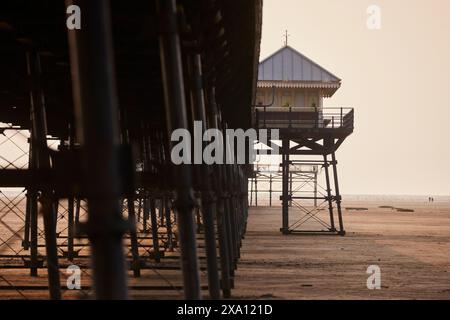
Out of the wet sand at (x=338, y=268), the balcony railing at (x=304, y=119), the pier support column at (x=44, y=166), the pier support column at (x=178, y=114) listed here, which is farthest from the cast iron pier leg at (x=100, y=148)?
the balcony railing at (x=304, y=119)

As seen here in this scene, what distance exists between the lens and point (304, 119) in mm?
22672

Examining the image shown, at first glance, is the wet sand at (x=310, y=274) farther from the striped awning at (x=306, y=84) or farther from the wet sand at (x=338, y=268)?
the striped awning at (x=306, y=84)

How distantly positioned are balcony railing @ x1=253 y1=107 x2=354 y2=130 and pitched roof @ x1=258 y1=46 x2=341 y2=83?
9.12 feet

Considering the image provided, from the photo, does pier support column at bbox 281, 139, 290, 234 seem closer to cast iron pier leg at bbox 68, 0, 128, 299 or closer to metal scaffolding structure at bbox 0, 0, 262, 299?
metal scaffolding structure at bbox 0, 0, 262, 299

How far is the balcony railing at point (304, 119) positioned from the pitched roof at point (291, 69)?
109 inches

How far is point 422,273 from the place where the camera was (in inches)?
508

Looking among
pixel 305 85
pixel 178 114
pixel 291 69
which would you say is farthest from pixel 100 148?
pixel 291 69

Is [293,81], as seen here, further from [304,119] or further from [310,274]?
[310,274]

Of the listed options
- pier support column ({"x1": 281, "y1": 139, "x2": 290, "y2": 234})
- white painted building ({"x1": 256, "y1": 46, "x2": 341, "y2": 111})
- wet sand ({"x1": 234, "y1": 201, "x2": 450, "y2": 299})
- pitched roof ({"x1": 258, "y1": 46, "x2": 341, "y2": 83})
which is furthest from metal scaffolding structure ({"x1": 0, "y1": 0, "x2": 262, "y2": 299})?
pitched roof ({"x1": 258, "y1": 46, "x2": 341, "y2": 83})

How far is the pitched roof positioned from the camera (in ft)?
87.5

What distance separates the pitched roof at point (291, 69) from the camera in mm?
26656
